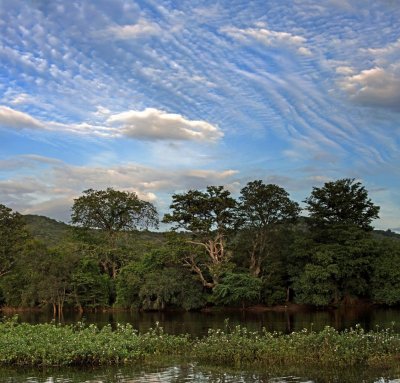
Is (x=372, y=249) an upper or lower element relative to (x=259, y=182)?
lower

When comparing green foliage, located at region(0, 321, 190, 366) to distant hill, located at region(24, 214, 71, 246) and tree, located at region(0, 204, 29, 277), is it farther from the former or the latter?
distant hill, located at region(24, 214, 71, 246)

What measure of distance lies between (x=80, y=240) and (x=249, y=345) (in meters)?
49.6

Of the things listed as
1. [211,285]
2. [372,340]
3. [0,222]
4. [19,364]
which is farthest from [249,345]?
[0,222]

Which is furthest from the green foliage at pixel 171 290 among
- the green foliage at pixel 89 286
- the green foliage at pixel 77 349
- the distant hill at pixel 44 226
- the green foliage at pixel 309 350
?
the distant hill at pixel 44 226

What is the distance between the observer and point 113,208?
69.2 meters

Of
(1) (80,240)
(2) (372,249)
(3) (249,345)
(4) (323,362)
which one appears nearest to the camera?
(4) (323,362)

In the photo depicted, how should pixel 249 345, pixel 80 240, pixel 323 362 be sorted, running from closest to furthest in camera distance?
pixel 323 362, pixel 249 345, pixel 80 240

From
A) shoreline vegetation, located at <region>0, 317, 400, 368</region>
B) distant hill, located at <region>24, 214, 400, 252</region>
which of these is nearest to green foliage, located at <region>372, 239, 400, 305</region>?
distant hill, located at <region>24, 214, 400, 252</region>

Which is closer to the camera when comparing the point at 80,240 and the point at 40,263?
the point at 40,263

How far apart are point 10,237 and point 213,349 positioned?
2185 inches

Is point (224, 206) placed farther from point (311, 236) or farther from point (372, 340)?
point (372, 340)

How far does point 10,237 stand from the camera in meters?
71.1

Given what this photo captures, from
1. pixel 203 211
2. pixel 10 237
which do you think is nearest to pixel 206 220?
pixel 203 211

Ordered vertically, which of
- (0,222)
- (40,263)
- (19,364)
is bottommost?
(19,364)
